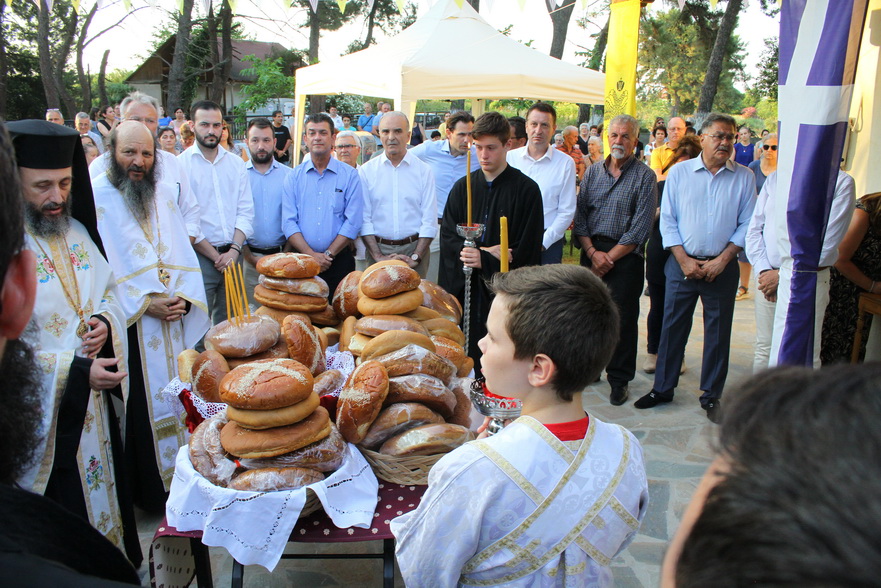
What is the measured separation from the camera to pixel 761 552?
0.44m

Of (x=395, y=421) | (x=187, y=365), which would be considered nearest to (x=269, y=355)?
(x=187, y=365)

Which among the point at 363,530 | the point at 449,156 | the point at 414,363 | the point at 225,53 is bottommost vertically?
the point at 363,530

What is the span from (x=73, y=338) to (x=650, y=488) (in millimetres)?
3188

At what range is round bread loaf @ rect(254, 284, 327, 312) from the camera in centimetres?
316

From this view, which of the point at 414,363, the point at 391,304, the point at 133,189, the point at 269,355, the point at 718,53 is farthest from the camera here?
the point at 718,53

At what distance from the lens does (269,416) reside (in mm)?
2064

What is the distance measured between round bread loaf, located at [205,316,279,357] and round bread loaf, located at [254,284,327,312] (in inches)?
16.1

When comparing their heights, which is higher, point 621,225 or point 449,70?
point 449,70

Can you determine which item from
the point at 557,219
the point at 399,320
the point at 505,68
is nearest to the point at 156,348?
the point at 399,320

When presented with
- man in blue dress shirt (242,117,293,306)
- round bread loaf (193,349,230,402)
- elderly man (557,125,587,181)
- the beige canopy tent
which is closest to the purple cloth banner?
round bread loaf (193,349,230,402)

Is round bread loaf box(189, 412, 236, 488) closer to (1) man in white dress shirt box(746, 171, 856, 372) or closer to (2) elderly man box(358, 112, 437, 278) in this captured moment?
(1) man in white dress shirt box(746, 171, 856, 372)

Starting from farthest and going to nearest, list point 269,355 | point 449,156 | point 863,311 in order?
point 449,156, point 863,311, point 269,355

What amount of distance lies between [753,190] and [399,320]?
318 cm

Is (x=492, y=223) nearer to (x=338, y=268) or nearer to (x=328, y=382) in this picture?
(x=338, y=268)
